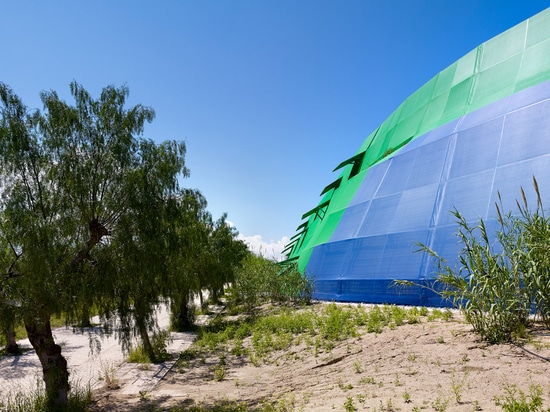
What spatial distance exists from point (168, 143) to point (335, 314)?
556cm

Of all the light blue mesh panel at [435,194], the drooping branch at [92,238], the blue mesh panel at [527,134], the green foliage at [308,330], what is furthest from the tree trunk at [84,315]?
the blue mesh panel at [527,134]

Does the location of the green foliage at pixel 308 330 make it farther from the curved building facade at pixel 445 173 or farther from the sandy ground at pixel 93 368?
the sandy ground at pixel 93 368

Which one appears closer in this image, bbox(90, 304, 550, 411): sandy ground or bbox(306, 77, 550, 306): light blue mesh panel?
bbox(90, 304, 550, 411): sandy ground

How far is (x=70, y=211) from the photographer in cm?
605

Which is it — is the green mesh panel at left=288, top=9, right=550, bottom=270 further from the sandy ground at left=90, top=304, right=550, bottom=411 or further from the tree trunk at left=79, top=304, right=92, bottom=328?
the tree trunk at left=79, top=304, right=92, bottom=328

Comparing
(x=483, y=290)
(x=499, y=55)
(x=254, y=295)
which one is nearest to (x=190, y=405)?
(x=483, y=290)

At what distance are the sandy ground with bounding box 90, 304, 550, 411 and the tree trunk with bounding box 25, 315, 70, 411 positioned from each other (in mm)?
818

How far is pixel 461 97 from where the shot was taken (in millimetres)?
13320

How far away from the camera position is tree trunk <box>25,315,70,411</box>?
611cm

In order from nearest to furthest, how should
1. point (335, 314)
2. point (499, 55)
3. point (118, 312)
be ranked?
point (118, 312)
point (335, 314)
point (499, 55)

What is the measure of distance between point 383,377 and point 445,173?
741 cm

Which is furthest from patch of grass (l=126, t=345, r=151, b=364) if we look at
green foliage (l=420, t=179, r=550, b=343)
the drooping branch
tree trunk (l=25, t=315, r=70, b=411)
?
green foliage (l=420, t=179, r=550, b=343)

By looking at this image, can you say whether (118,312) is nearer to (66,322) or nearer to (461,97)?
(66,322)

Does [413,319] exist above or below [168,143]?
below
